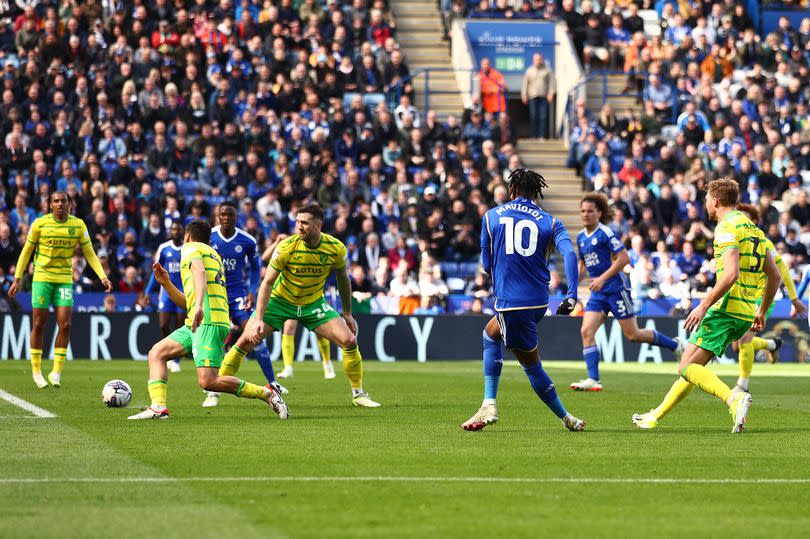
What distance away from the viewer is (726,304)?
39.6 feet

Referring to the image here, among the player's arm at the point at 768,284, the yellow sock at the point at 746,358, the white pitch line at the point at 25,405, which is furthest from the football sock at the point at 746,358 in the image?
the white pitch line at the point at 25,405

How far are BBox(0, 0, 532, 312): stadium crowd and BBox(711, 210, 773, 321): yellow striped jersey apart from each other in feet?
49.9

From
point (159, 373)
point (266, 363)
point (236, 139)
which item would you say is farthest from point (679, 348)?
point (236, 139)

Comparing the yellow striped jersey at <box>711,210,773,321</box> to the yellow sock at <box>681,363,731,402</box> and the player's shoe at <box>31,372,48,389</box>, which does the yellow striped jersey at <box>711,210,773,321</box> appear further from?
the player's shoe at <box>31,372,48,389</box>

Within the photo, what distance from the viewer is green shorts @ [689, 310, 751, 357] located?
1203cm

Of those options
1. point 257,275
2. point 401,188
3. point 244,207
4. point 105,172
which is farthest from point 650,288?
point 257,275

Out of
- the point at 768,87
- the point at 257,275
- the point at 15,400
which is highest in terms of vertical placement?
the point at 768,87

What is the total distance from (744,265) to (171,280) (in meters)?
10.7

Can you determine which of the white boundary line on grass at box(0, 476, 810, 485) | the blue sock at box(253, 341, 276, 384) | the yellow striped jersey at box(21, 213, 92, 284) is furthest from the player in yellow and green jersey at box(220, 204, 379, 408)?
Result: the white boundary line on grass at box(0, 476, 810, 485)

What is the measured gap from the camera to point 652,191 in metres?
31.4

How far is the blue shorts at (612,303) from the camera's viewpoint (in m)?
17.8

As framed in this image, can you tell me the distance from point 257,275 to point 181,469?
304 inches

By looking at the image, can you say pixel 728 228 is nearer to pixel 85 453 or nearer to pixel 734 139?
pixel 85 453

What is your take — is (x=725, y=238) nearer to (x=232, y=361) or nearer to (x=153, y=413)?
(x=232, y=361)
